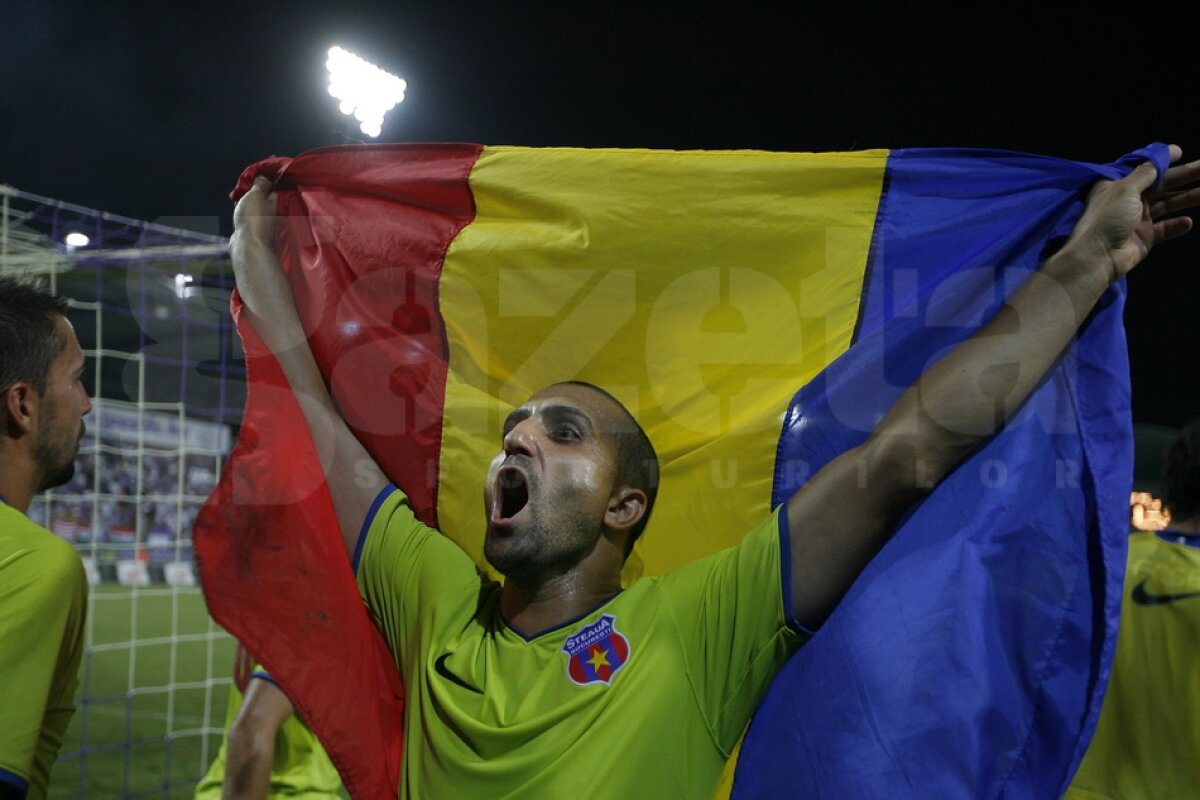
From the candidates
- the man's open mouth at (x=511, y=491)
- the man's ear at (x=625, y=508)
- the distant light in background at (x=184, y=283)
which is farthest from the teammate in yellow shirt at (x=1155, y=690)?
the distant light in background at (x=184, y=283)

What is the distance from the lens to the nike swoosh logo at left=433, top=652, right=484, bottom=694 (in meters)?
2.02

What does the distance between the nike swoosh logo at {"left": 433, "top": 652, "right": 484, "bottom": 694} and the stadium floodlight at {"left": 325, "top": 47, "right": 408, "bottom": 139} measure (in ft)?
22.7

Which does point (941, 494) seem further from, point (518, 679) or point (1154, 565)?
point (1154, 565)

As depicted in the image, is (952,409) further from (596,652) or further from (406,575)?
(406,575)

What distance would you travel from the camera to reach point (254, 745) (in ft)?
11.4

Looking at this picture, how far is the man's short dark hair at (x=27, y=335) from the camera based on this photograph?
84.7 inches

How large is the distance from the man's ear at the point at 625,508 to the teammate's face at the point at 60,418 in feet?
3.98

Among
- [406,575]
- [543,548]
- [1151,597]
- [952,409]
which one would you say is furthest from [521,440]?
[1151,597]

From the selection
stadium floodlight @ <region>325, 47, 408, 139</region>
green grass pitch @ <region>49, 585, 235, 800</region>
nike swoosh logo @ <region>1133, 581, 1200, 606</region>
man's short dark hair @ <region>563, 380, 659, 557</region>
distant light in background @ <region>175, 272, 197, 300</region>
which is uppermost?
stadium floodlight @ <region>325, 47, 408, 139</region>

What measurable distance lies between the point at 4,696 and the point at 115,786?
6.76 metres

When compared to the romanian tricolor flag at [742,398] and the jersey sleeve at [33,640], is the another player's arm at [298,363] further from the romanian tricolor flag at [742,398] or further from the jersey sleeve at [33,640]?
the jersey sleeve at [33,640]

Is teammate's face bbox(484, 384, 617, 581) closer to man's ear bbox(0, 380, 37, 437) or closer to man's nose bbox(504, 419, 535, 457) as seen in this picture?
man's nose bbox(504, 419, 535, 457)

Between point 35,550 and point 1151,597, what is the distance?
9.44 ft

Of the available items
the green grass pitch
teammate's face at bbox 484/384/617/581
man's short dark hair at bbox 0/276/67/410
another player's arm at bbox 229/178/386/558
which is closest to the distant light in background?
the green grass pitch
